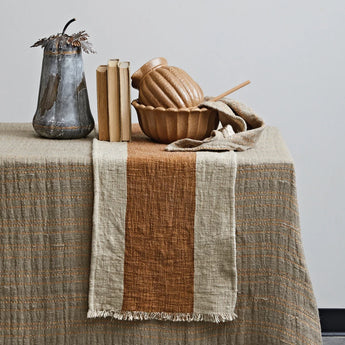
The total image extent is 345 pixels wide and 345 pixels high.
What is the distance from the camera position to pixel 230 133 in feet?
4.68

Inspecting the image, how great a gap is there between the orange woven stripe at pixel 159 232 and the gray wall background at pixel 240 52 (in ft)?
2.22

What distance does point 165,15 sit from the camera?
1.93m

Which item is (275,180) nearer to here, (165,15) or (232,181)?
(232,181)

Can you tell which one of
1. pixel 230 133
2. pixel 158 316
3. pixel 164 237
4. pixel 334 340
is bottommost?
pixel 334 340

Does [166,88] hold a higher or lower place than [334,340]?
higher

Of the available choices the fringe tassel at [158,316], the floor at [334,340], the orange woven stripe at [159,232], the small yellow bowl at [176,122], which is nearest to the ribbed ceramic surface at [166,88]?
the small yellow bowl at [176,122]

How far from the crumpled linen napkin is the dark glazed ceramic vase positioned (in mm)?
227

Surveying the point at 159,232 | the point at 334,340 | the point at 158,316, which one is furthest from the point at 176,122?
the point at 334,340

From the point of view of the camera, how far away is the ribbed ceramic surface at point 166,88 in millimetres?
1418

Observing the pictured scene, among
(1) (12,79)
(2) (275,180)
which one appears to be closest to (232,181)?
(2) (275,180)

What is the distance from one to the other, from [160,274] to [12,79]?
34.6 inches

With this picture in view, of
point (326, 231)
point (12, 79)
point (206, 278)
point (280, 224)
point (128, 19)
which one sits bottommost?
point (326, 231)

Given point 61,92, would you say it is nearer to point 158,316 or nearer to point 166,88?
point 166,88

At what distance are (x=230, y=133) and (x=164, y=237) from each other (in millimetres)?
258
